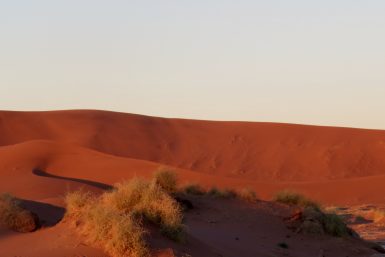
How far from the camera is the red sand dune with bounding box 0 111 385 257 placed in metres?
22.3

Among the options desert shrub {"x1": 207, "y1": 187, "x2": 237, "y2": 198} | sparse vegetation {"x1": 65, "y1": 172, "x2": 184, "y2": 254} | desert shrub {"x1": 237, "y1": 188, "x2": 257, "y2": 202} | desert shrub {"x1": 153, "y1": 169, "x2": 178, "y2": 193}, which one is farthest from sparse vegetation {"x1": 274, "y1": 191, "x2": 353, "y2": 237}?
sparse vegetation {"x1": 65, "y1": 172, "x2": 184, "y2": 254}

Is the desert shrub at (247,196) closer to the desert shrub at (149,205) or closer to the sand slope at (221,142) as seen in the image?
the desert shrub at (149,205)

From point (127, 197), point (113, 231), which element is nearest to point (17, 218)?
point (127, 197)

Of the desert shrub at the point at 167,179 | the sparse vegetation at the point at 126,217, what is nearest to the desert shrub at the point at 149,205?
the sparse vegetation at the point at 126,217

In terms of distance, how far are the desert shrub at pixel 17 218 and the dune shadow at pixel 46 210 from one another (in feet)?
4.22

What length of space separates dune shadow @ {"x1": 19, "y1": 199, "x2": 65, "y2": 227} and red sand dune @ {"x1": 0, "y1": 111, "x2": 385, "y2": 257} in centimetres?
9

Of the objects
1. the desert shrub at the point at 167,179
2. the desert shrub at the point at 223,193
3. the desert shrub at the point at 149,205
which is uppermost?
the desert shrub at the point at 223,193

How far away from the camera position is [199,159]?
6606cm

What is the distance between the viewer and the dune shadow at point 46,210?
1903cm

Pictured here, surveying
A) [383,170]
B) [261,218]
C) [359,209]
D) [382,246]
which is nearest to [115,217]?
[261,218]

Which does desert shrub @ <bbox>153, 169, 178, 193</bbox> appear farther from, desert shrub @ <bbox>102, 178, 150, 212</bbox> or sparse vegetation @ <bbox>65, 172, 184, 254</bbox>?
desert shrub @ <bbox>102, 178, 150, 212</bbox>

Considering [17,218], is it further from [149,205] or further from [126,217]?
[126,217]

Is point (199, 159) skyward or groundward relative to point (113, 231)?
skyward

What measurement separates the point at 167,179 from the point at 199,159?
42.4 m
